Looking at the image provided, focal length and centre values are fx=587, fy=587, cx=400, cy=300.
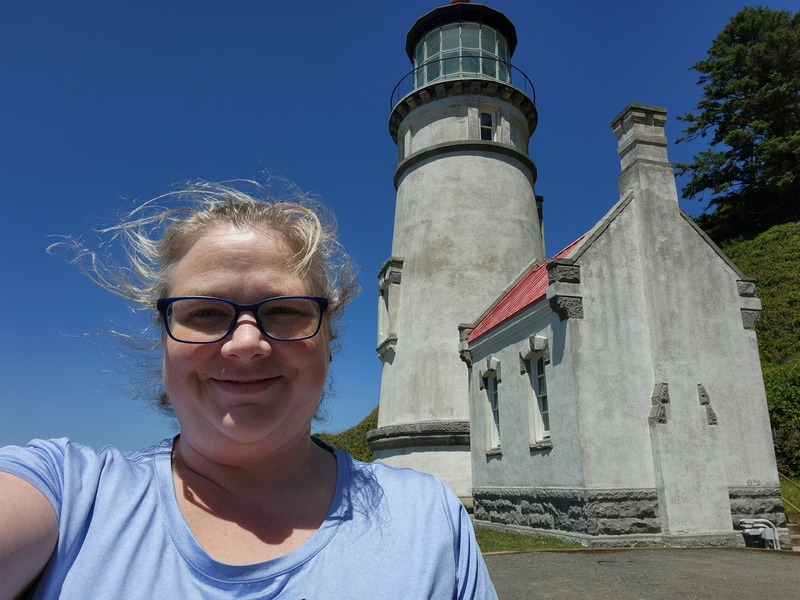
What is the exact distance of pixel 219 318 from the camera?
5.93 feet

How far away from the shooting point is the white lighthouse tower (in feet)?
57.4

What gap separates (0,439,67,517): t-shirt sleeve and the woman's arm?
2 centimetres

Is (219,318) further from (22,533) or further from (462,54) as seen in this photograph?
(462,54)

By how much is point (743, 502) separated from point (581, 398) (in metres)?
3.82

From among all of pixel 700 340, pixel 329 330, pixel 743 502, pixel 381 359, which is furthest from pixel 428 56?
pixel 329 330

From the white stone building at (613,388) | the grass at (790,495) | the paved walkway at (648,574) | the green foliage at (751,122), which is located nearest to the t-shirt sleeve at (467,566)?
the paved walkway at (648,574)

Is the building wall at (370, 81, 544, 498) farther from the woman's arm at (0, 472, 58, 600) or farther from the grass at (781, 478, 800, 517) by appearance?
the woman's arm at (0, 472, 58, 600)

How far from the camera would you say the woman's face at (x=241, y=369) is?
1739 mm

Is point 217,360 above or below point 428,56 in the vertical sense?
below

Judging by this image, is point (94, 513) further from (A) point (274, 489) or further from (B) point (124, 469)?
(A) point (274, 489)

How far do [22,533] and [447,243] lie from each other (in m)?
17.8

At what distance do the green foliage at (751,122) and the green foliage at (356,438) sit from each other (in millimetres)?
22898

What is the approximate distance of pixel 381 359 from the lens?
65.4 feet

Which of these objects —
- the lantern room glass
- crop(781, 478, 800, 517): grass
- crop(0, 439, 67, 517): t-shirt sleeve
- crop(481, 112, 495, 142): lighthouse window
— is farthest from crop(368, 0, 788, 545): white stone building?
crop(0, 439, 67, 517): t-shirt sleeve
